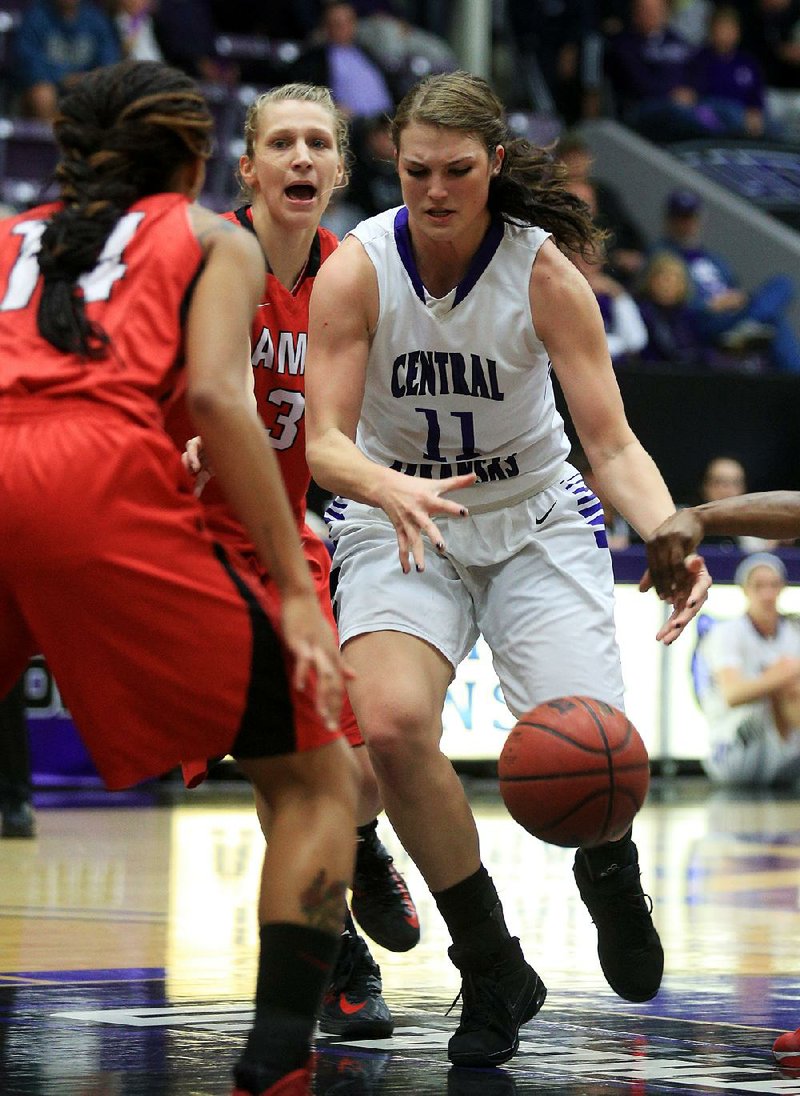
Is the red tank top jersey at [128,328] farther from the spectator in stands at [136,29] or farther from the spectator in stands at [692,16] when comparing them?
the spectator in stands at [692,16]

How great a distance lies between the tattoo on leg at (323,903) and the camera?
3.32 m

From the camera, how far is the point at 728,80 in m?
18.0

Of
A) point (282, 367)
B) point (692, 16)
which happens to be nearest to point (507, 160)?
point (282, 367)

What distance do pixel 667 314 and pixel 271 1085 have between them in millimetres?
11781

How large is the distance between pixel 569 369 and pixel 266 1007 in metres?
1.87

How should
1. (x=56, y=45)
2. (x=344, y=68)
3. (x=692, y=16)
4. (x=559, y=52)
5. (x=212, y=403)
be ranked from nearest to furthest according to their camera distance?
(x=212, y=403) → (x=56, y=45) → (x=344, y=68) → (x=559, y=52) → (x=692, y=16)

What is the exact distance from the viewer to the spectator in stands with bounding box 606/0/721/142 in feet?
57.2

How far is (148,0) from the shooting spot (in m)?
14.6

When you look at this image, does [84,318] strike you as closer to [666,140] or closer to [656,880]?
[656,880]

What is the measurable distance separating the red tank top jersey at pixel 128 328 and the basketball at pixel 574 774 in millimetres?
1283

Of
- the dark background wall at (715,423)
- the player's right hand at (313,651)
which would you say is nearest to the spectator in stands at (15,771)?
the player's right hand at (313,651)

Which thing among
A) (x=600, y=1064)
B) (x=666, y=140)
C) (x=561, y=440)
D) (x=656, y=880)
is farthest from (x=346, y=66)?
(x=600, y=1064)

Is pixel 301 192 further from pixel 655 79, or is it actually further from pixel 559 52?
pixel 655 79

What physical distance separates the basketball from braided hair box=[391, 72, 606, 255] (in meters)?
1.20
